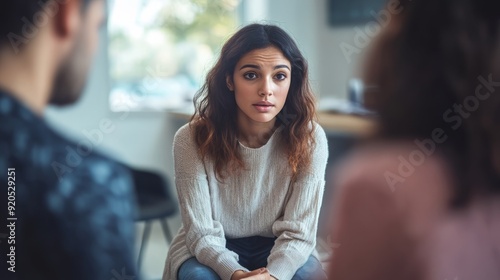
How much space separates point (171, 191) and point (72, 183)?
0.21 meters

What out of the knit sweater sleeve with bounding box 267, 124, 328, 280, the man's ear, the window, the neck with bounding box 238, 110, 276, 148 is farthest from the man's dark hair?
the knit sweater sleeve with bounding box 267, 124, 328, 280

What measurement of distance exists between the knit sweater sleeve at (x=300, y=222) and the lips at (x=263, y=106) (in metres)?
0.10

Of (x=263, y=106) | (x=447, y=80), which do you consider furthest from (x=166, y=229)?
(x=447, y=80)

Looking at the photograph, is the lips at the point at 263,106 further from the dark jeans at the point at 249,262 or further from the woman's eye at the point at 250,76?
the dark jeans at the point at 249,262

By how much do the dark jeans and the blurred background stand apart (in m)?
0.05

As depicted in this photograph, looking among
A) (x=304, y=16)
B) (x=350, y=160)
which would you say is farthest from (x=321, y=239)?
(x=304, y=16)

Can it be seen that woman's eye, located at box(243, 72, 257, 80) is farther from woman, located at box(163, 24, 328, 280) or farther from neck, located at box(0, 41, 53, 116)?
neck, located at box(0, 41, 53, 116)

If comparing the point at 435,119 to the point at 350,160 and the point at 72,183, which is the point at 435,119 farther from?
the point at 72,183

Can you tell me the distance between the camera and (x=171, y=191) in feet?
3.15

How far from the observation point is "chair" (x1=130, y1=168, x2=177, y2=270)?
0.88 meters

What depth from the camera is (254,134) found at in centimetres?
97

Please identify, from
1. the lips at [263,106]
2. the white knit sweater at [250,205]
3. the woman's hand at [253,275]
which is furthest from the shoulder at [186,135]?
the woman's hand at [253,275]

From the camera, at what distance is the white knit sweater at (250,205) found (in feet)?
3.18

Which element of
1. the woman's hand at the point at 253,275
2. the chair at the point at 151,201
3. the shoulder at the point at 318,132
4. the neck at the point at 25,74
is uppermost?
the neck at the point at 25,74
